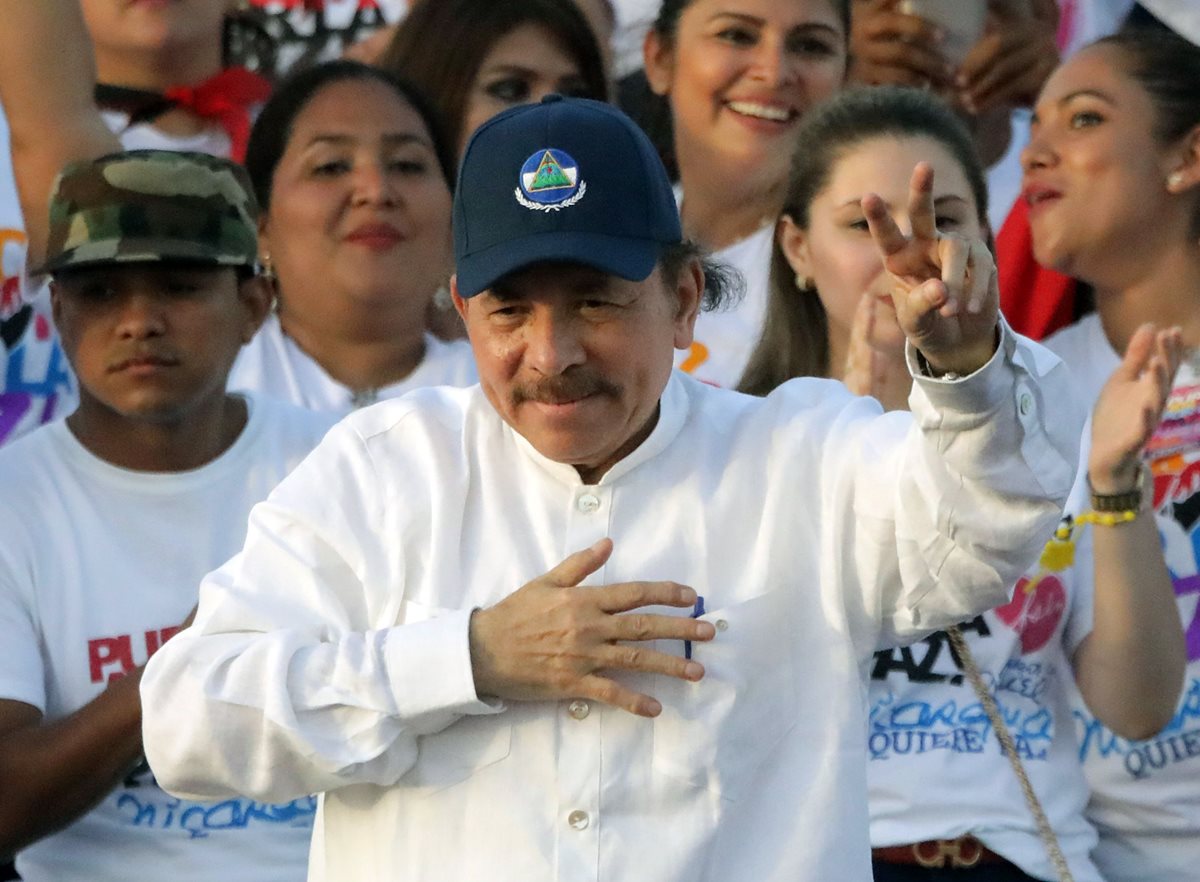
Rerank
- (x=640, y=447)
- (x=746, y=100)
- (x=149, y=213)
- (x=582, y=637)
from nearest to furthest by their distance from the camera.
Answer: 1. (x=582, y=637)
2. (x=640, y=447)
3. (x=149, y=213)
4. (x=746, y=100)

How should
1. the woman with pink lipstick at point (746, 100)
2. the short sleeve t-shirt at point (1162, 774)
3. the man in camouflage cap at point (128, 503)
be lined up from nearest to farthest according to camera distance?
the man in camouflage cap at point (128, 503) < the short sleeve t-shirt at point (1162, 774) < the woman with pink lipstick at point (746, 100)

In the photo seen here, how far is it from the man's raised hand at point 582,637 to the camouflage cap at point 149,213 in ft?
5.03

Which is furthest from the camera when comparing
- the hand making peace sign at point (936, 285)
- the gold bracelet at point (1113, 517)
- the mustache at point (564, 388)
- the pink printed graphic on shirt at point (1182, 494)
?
the pink printed graphic on shirt at point (1182, 494)

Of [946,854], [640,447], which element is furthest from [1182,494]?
[640,447]

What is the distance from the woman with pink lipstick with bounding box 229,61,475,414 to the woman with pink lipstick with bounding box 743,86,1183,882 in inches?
35.2

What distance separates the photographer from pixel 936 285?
6.59 feet

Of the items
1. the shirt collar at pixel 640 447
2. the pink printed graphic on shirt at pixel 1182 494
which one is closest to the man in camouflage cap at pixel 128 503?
the shirt collar at pixel 640 447

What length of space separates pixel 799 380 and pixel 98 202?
1.61 metres

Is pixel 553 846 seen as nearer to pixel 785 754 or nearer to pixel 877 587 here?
pixel 785 754

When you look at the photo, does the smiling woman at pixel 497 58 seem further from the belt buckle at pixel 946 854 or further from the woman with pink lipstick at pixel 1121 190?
the belt buckle at pixel 946 854

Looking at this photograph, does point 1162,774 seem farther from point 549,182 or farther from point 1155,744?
point 549,182

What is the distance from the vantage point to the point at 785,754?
7.50 ft

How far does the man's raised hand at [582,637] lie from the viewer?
217cm

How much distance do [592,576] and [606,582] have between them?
0.07 ft
